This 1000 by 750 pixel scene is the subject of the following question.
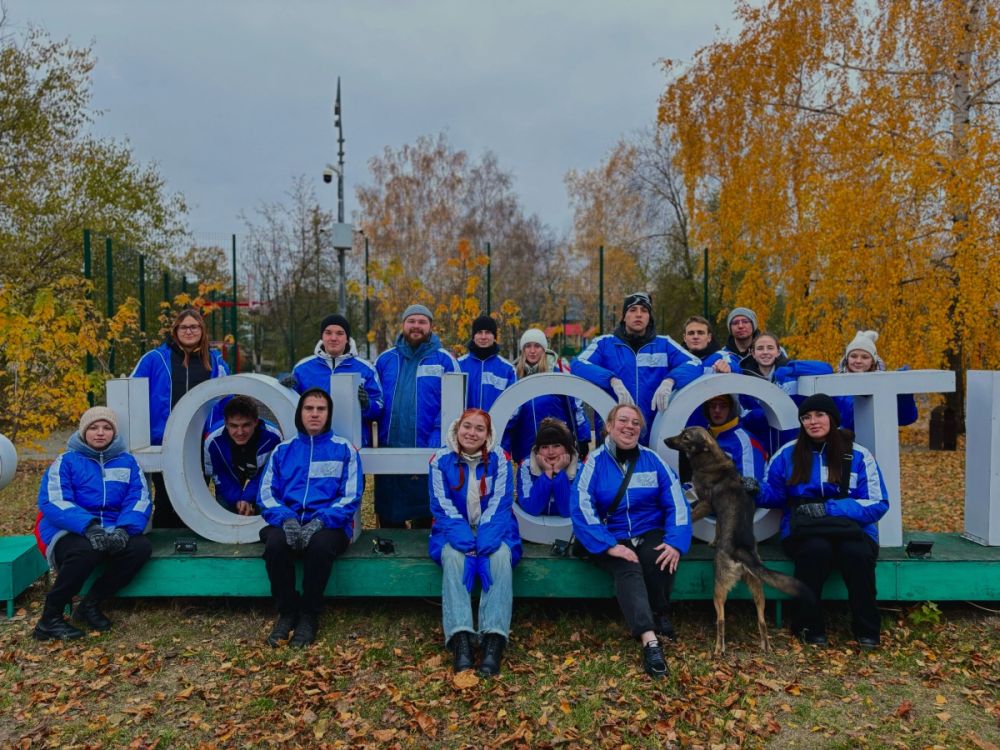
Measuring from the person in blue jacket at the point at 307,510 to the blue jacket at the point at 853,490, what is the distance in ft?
8.80

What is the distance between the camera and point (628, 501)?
4.23m

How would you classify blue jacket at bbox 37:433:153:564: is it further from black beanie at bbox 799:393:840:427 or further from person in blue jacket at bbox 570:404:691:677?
black beanie at bbox 799:393:840:427

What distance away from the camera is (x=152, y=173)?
55.8 ft

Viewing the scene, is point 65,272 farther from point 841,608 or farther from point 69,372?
point 841,608

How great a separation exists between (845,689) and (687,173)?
520 inches

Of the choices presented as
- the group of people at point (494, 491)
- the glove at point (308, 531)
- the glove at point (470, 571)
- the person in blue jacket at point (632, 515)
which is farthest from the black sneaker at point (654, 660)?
the glove at point (308, 531)

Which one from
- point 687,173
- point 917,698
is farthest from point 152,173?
point 917,698

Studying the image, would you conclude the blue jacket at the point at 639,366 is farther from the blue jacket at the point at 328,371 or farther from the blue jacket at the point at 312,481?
the blue jacket at the point at 312,481

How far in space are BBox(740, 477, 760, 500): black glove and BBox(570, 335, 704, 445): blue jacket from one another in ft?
2.65

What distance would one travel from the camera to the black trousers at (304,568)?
420 cm

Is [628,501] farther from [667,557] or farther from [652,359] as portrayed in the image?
[652,359]

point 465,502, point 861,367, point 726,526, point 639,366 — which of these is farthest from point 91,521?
point 861,367

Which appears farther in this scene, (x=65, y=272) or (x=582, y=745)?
(x=65, y=272)

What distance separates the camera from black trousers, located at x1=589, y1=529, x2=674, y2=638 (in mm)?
3895
